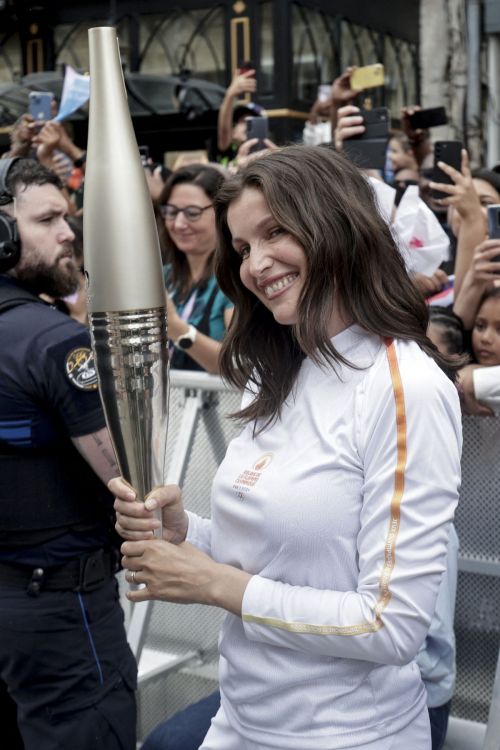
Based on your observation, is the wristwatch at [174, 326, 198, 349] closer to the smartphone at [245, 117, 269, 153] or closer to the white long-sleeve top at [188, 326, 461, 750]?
the smartphone at [245, 117, 269, 153]

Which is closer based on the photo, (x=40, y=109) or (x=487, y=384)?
(x=487, y=384)

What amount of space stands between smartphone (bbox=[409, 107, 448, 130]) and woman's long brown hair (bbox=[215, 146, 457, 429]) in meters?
3.02

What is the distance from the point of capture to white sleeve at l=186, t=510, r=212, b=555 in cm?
187

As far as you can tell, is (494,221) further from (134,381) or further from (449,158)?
(134,381)

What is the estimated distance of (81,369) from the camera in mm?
2305

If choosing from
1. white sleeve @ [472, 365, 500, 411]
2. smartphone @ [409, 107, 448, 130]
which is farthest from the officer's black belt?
smartphone @ [409, 107, 448, 130]

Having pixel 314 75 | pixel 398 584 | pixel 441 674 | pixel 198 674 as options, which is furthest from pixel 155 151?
pixel 398 584

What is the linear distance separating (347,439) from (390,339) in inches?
7.5

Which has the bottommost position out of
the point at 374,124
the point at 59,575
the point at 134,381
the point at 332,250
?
the point at 59,575

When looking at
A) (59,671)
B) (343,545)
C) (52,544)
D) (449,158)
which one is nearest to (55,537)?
(52,544)

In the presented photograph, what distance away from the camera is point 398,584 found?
1489mm

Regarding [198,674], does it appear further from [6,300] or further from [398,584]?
[398,584]

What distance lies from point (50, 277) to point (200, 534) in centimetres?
96

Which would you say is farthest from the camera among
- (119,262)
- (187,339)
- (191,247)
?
(191,247)
